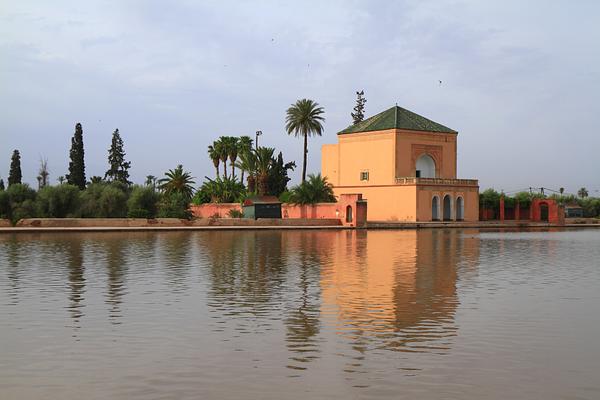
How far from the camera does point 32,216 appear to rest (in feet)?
134

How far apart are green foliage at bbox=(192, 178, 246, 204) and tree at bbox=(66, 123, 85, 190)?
988 cm

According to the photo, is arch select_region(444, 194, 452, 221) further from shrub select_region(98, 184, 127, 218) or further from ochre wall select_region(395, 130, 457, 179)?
shrub select_region(98, 184, 127, 218)

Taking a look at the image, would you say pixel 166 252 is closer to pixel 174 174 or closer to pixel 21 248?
pixel 21 248

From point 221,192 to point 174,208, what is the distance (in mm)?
15440

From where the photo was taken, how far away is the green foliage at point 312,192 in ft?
170

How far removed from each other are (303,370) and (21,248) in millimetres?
19733

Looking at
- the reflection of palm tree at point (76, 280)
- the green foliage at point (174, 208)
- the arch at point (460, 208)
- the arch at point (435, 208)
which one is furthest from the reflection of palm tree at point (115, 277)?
the arch at point (460, 208)

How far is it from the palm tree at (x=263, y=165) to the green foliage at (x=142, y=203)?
1607 cm

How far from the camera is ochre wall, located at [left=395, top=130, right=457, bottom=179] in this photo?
57062 mm

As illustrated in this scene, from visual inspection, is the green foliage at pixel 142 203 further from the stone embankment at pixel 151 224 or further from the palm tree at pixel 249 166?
the palm tree at pixel 249 166

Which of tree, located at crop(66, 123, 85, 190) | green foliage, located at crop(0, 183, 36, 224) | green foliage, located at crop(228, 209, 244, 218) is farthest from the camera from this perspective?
tree, located at crop(66, 123, 85, 190)

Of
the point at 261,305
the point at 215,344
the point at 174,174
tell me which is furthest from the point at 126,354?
the point at 174,174

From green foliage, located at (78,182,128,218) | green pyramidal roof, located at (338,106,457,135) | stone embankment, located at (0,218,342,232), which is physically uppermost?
green pyramidal roof, located at (338,106,457,135)

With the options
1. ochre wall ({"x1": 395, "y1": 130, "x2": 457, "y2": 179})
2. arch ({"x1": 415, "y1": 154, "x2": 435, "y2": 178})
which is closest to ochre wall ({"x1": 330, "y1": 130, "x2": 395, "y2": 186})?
ochre wall ({"x1": 395, "y1": 130, "x2": 457, "y2": 179})
